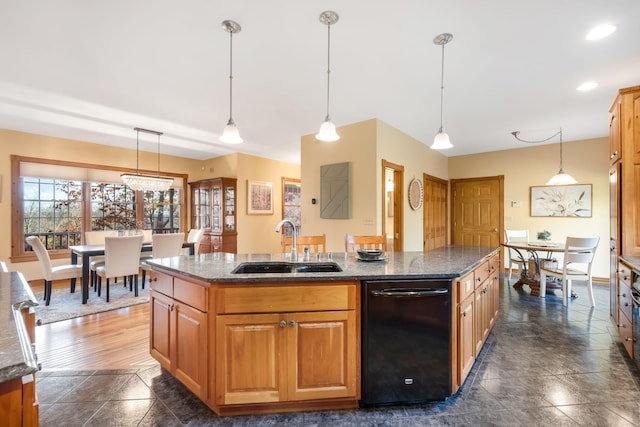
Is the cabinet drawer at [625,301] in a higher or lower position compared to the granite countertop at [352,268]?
lower

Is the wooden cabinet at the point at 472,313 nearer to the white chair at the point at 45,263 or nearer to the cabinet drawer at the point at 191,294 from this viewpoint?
the cabinet drawer at the point at 191,294

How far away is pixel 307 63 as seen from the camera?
2.70m

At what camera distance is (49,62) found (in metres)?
2.67

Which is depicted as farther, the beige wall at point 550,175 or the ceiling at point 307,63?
the beige wall at point 550,175

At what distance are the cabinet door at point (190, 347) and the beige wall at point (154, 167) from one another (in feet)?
14.2

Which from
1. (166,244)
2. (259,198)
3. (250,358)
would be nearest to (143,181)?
(166,244)

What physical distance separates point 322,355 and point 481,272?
1.48 metres

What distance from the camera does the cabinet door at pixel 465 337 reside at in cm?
192

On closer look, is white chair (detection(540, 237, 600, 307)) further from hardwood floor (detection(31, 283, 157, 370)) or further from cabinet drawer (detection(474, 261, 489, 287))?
hardwood floor (detection(31, 283, 157, 370))

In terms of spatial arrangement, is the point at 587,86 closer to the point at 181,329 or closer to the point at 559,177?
the point at 559,177

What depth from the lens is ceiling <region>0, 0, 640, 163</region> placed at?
2.04m

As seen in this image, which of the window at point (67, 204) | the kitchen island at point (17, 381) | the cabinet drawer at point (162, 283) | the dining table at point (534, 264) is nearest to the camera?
the kitchen island at point (17, 381)

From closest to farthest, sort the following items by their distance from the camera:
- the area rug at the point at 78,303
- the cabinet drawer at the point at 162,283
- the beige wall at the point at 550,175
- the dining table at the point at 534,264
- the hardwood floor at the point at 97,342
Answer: the cabinet drawer at the point at 162,283, the hardwood floor at the point at 97,342, the area rug at the point at 78,303, the dining table at the point at 534,264, the beige wall at the point at 550,175

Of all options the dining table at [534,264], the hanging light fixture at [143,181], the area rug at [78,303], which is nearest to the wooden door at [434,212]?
the dining table at [534,264]
